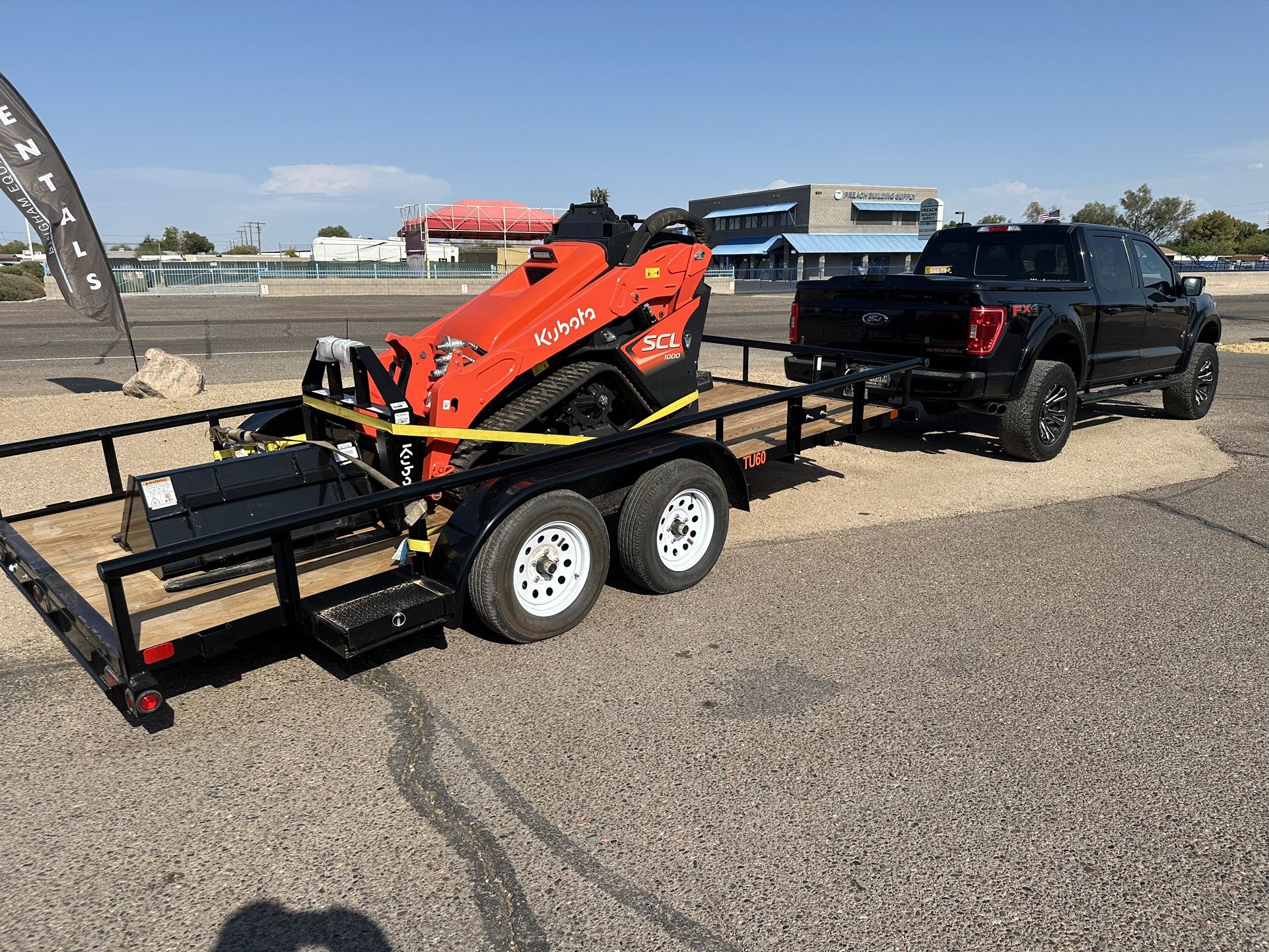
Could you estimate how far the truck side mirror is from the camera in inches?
359

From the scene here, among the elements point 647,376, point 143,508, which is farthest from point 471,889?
point 647,376

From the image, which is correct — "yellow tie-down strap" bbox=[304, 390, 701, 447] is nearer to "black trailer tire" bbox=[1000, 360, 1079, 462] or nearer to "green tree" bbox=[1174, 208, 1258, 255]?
"black trailer tire" bbox=[1000, 360, 1079, 462]

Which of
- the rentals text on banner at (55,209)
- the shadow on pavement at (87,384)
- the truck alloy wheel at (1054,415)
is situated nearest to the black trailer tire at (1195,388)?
the truck alloy wheel at (1054,415)

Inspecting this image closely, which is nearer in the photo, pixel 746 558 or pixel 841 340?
pixel 746 558

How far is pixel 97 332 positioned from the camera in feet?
71.3

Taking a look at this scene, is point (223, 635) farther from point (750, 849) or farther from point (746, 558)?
point (746, 558)

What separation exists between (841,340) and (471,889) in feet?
20.7

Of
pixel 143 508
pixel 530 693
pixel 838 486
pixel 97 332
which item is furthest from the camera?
pixel 97 332

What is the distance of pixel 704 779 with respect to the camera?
321cm

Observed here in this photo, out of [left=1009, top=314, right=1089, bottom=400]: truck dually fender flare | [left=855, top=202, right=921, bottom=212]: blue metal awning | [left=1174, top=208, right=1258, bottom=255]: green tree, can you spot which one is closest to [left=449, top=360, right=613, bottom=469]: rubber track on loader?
[left=1009, top=314, right=1089, bottom=400]: truck dually fender flare

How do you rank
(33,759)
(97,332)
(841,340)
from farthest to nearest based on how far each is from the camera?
(97,332)
(841,340)
(33,759)

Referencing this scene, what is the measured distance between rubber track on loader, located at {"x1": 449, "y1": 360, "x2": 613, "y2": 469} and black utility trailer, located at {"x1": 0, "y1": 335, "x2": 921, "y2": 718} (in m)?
0.29

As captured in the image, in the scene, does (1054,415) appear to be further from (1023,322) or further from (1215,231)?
(1215,231)

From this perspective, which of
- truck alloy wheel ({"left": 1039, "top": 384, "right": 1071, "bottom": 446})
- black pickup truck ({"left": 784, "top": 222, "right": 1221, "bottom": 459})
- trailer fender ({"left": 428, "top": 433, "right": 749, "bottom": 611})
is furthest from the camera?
truck alloy wheel ({"left": 1039, "top": 384, "right": 1071, "bottom": 446})
